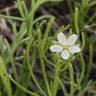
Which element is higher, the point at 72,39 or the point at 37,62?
the point at 72,39

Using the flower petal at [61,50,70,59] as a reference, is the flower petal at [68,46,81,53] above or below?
above

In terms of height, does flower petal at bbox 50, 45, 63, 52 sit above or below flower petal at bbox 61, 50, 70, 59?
above

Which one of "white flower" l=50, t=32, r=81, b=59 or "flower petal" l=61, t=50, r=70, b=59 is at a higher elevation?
"white flower" l=50, t=32, r=81, b=59

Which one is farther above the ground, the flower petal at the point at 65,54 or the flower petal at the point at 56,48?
the flower petal at the point at 56,48

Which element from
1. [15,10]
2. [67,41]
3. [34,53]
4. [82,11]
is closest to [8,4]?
[15,10]

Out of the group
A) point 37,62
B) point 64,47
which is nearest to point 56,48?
point 64,47

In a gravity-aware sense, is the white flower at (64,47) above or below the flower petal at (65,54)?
above

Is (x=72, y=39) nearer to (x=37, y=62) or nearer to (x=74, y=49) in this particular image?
(x=74, y=49)

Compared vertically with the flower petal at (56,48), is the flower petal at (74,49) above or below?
below

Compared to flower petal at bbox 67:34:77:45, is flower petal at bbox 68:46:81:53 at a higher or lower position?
lower
